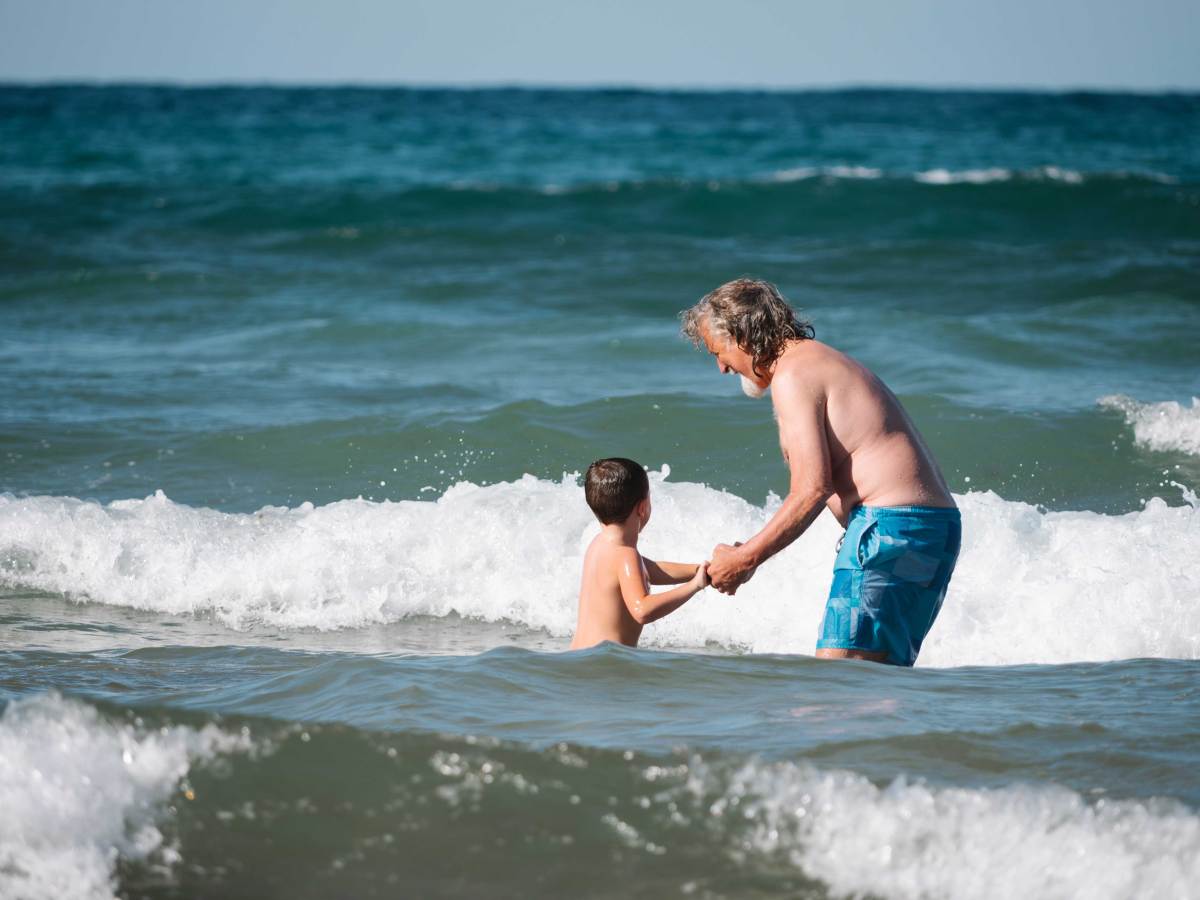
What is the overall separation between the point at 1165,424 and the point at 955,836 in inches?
230

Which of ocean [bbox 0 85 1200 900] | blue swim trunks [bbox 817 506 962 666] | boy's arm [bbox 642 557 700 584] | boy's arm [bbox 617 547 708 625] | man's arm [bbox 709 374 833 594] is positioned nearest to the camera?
ocean [bbox 0 85 1200 900]

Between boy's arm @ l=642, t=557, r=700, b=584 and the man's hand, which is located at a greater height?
the man's hand

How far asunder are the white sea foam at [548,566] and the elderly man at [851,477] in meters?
1.72

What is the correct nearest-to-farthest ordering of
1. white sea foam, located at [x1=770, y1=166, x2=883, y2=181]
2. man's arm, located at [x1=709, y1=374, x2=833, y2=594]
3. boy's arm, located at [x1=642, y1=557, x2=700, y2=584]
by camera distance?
1. man's arm, located at [x1=709, y1=374, x2=833, y2=594]
2. boy's arm, located at [x1=642, y1=557, x2=700, y2=584]
3. white sea foam, located at [x1=770, y1=166, x2=883, y2=181]

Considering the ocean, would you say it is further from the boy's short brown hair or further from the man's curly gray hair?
the man's curly gray hair

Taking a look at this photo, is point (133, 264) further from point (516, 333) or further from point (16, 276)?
point (516, 333)

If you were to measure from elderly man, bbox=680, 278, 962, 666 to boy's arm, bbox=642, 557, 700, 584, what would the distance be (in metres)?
0.47

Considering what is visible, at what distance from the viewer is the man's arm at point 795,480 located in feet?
13.1

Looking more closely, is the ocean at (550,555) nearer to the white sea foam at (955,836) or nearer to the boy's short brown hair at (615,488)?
the white sea foam at (955,836)

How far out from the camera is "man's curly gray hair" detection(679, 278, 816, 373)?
4105mm

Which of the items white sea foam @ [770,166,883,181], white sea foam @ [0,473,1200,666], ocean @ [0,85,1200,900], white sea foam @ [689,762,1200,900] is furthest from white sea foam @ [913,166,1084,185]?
white sea foam @ [689,762,1200,900]

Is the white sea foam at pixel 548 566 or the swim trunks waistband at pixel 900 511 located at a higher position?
the swim trunks waistband at pixel 900 511

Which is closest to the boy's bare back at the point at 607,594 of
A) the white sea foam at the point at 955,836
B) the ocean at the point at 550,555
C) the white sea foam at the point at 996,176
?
the ocean at the point at 550,555

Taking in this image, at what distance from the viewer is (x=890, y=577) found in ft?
13.4
